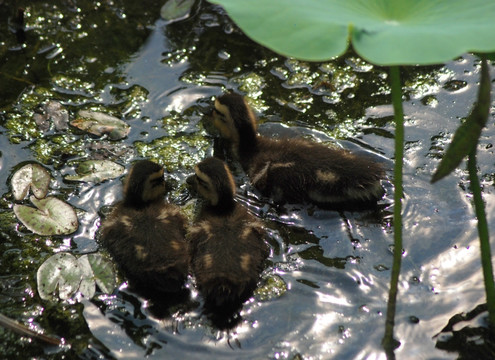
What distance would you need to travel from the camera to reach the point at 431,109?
4395 mm

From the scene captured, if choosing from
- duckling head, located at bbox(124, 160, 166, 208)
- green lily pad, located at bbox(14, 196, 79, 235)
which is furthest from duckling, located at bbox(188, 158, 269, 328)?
green lily pad, located at bbox(14, 196, 79, 235)

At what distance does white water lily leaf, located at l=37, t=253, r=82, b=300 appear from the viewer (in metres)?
3.26

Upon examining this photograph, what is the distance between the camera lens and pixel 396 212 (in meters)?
2.64

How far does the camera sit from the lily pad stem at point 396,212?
2.49 m

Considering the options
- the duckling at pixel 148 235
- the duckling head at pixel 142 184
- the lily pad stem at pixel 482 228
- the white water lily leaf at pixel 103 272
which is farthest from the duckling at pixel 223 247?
the lily pad stem at pixel 482 228

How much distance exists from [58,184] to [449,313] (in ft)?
7.25

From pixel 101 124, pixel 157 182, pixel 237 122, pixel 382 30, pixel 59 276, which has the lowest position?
pixel 59 276

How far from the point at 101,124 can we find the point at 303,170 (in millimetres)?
1356

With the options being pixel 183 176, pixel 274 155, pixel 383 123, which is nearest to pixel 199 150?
pixel 183 176

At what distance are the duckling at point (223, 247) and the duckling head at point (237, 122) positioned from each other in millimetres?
460

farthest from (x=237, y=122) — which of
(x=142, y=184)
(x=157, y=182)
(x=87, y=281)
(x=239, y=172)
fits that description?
(x=87, y=281)

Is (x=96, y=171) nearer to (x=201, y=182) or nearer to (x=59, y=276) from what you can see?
(x=201, y=182)

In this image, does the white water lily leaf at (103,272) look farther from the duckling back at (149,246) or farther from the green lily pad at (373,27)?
the green lily pad at (373,27)

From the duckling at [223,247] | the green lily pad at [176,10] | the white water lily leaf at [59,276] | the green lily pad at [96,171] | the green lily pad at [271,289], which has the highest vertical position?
the green lily pad at [176,10]
